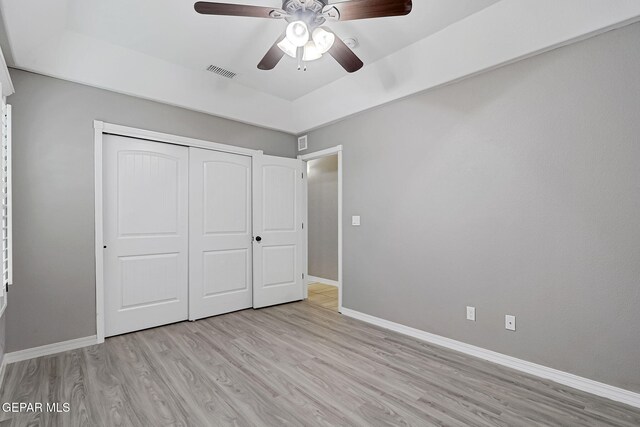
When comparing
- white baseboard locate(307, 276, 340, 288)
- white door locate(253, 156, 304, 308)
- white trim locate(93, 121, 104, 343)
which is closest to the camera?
white trim locate(93, 121, 104, 343)

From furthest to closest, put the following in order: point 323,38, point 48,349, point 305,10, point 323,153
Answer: point 323,153, point 48,349, point 323,38, point 305,10

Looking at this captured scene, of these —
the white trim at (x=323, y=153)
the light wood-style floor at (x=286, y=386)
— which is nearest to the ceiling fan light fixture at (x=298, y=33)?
the white trim at (x=323, y=153)

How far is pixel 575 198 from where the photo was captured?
2.15 metres

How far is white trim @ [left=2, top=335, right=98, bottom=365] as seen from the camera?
8.16 feet

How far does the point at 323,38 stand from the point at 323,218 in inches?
149

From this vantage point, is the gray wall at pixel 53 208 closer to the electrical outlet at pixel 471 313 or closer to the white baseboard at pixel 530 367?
the white baseboard at pixel 530 367

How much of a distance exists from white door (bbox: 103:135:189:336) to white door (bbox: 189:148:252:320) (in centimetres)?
11

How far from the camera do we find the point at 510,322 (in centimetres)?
245

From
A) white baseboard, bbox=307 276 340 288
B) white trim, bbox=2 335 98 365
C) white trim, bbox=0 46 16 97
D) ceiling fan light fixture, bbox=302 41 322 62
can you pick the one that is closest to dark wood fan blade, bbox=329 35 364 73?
ceiling fan light fixture, bbox=302 41 322 62

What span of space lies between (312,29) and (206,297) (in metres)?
3.08

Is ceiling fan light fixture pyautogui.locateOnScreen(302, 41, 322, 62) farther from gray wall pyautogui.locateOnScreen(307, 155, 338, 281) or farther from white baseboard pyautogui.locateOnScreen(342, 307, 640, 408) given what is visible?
gray wall pyautogui.locateOnScreen(307, 155, 338, 281)

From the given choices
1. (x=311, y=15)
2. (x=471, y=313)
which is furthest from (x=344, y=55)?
(x=471, y=313)

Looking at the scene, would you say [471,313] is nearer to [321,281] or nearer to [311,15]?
[311,15]

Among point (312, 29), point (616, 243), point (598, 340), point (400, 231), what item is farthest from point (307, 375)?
point (312, 29)
